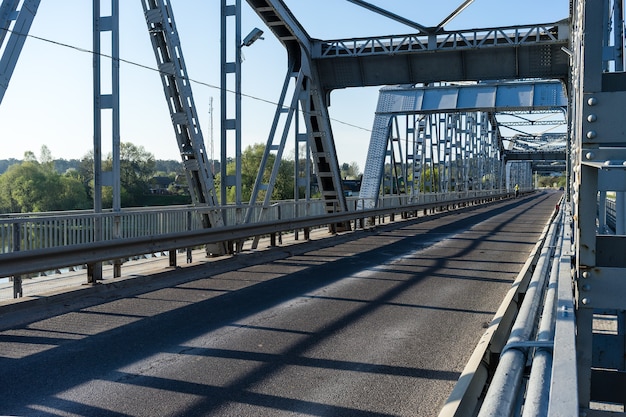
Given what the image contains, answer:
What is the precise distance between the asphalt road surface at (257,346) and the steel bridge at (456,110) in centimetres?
82

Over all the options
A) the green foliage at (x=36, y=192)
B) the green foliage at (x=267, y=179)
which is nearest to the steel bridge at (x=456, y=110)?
the green foliage at (x=36, y=192)

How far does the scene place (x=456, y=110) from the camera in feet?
110

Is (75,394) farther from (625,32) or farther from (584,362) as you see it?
(625,32)

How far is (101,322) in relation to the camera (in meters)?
7.22

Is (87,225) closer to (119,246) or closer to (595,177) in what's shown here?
(119,246)

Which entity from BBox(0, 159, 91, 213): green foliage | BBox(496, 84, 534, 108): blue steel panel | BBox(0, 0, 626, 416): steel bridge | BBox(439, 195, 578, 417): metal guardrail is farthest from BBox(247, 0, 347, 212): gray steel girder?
BBox(0, 159, 91, 213): green foliage

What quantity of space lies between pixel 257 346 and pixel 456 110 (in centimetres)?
2912

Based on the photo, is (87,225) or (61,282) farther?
(87,225)

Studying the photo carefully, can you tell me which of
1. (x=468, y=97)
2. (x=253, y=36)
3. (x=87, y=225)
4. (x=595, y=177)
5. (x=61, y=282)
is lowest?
(x=61, y=282)

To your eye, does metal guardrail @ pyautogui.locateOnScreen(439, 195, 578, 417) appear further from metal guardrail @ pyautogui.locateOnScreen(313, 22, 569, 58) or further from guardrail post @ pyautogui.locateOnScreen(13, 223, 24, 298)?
metal guardrail @ pyautogui.locateOnScreen(313, 22, 569, 58)

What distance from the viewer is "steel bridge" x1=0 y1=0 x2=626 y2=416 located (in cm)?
364

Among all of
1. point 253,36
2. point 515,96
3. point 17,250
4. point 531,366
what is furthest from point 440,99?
point 531,366

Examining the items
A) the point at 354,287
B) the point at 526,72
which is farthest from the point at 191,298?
the point at 526,72

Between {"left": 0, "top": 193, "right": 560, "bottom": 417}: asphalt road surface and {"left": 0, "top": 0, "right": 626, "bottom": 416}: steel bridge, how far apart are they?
2.70 feet
